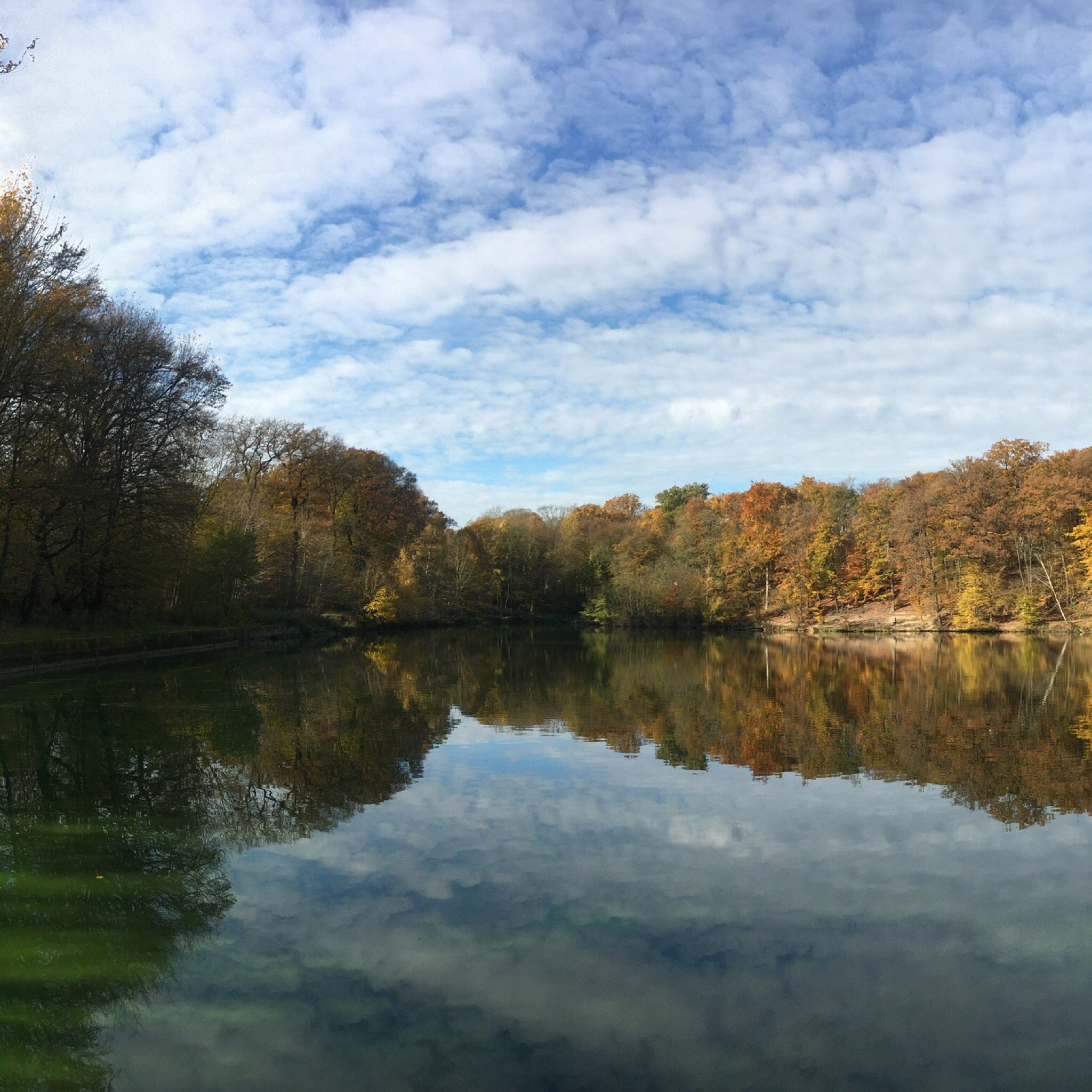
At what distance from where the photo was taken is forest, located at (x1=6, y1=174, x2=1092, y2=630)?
22.6m

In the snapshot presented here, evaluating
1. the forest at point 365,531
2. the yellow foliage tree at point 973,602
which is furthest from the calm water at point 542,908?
the yellow foliage tree at point 973,602

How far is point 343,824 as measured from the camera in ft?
25.1

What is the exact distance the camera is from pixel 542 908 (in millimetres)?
5695

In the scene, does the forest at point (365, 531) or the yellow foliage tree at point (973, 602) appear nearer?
the forest at point (365, 531)

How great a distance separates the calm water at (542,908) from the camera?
394cm

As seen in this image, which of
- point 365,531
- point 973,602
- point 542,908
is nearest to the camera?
point 542,908

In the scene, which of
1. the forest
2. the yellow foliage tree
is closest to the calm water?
the forest

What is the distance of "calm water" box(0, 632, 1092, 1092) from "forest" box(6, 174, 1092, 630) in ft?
43.6

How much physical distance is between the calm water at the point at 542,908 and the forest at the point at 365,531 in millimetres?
13286

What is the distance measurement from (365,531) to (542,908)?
46797 millimetres

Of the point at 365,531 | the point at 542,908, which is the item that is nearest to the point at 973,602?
the point at 365,531

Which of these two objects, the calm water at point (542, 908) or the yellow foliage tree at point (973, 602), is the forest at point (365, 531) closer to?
the yellow foliage tree at point (973, 602)

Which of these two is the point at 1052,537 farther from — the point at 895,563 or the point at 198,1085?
the point at 198,1085

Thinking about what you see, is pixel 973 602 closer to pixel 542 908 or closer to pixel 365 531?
pixel 365 531
